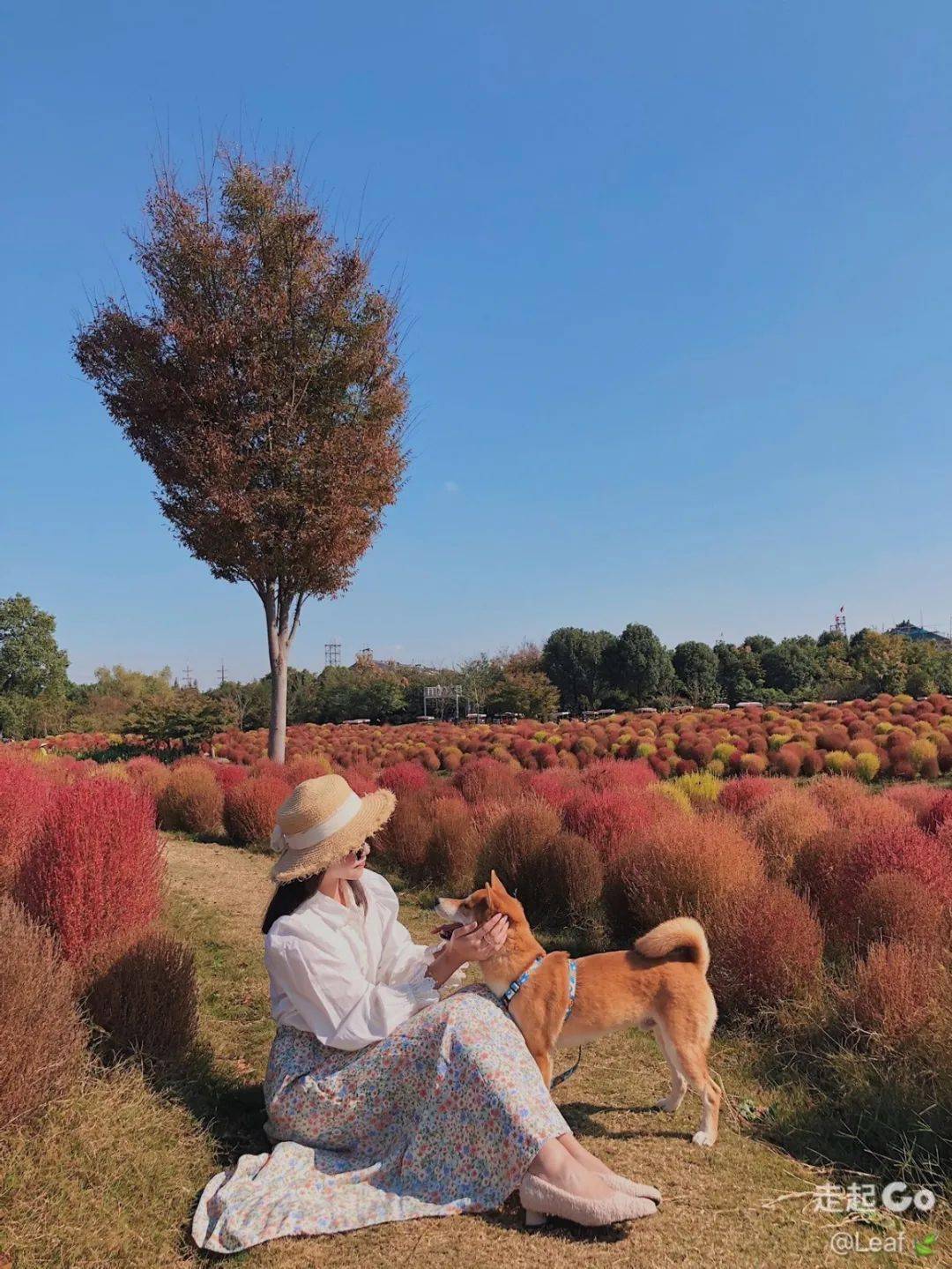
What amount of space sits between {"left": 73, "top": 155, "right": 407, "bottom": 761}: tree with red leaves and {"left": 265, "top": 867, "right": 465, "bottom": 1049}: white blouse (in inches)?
480

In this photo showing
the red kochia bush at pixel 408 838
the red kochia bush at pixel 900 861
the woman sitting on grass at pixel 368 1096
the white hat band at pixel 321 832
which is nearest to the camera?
the woman sitting on grass at pixel 368 1096

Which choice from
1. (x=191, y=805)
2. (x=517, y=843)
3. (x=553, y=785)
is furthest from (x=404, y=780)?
(x=517, y=843)

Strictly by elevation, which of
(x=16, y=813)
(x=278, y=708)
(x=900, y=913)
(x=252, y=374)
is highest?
(x=252, y=374)

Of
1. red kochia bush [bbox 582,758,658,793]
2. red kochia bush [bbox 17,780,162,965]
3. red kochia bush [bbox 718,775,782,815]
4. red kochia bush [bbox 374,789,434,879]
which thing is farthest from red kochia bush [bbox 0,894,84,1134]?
red kochia bush [bbox 582,758,658,793]

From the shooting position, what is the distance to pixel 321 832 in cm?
316

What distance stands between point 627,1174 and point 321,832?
6.07 ft

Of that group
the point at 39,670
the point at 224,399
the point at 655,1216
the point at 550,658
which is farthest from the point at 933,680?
the point at 39,670

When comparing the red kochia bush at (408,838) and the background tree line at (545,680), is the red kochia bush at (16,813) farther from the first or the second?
the background tree line at (545,680)

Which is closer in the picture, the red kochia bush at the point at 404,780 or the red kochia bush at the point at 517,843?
the red kochia bush at the point at 517,843

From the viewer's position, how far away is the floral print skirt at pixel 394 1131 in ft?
8.86

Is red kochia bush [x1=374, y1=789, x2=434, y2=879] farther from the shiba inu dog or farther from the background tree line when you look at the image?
the background tree line

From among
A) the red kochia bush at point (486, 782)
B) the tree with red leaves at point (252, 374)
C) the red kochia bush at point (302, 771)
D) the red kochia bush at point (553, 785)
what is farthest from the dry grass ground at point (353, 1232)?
the tree with red leaves at point (252, 374)

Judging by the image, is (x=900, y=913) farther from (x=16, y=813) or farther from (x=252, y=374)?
(x=252, y=374)

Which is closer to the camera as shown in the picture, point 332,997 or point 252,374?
point 332,997
